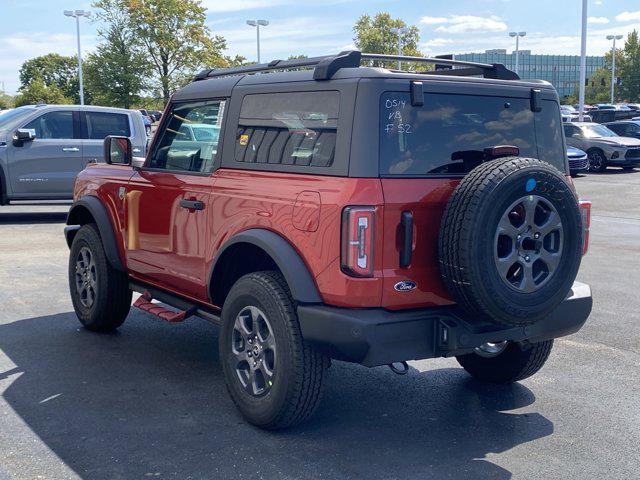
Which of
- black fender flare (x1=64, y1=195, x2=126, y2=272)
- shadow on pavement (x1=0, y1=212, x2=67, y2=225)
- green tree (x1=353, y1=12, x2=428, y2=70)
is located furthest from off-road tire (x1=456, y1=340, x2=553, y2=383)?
green tree (x1=353, y1=12, x2=428, y2=70)

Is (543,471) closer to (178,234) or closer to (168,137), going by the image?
(178,234)

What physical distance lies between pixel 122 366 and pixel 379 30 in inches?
2980

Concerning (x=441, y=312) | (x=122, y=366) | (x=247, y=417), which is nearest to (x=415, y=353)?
(x=441, y=312)

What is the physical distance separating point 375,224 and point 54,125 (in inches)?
428

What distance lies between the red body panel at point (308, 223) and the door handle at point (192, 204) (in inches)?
1.1

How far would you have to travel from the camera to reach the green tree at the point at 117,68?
49938 millimetres

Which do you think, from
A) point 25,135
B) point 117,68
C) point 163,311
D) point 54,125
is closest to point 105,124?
point 54,125

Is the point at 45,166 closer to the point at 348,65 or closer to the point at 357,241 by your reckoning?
the point at 348,65

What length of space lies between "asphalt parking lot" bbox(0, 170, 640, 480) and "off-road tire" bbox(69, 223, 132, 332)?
0.16m

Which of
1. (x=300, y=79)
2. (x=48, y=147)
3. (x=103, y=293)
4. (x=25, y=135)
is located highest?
(x=300, y=79)

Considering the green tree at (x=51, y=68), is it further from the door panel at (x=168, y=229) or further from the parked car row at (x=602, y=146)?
the door panel at (x=168, y=229)

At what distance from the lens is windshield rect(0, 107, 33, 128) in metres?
13.2

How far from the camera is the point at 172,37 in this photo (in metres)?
53.7

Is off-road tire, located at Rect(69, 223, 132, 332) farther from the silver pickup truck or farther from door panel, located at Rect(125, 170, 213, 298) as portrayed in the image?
the silver pickup truck
